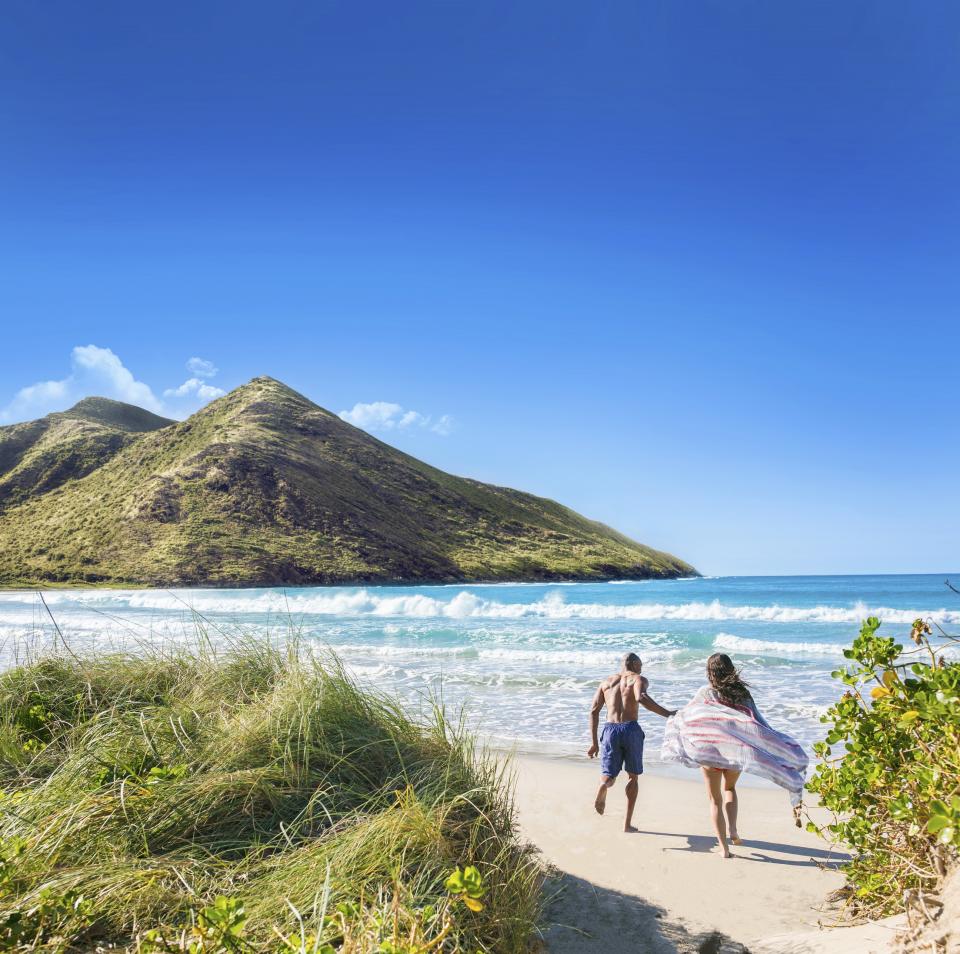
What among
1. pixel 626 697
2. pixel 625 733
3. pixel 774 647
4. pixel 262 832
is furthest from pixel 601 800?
pixel 774 647

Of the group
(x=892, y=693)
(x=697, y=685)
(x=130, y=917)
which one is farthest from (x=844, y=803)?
(x=697, y=685)

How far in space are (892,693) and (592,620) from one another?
30219 millimetres

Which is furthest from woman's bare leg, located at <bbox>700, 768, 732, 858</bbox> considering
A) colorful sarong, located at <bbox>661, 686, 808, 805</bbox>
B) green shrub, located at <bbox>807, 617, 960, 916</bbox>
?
green shrub, located at <bbox>807, 617, 960, 916</bbox>

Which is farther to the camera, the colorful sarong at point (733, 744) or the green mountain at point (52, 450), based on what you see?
the green mountain at point (52, 450)

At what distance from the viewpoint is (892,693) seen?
3477 millimetres

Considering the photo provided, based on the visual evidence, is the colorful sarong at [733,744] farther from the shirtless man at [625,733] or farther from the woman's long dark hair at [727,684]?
the shirtless man at [625,733]

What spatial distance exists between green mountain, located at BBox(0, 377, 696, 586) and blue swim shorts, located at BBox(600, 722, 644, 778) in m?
70.7

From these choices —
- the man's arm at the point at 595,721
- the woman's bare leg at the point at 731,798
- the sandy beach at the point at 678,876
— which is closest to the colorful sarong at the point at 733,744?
the woman's bare leg at the point at 731,798

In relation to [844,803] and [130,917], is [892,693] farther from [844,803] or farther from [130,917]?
[130,917]

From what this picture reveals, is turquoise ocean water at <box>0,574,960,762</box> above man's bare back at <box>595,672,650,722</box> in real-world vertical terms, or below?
below

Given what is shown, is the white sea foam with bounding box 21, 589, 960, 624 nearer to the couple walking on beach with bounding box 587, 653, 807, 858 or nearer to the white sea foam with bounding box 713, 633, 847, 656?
the white sea foam with bounding box 713, 633, 847, 656

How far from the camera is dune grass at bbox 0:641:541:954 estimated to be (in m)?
2.67

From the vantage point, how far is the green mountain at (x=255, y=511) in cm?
7806

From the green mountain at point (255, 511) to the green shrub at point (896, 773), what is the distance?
74.2 meters
